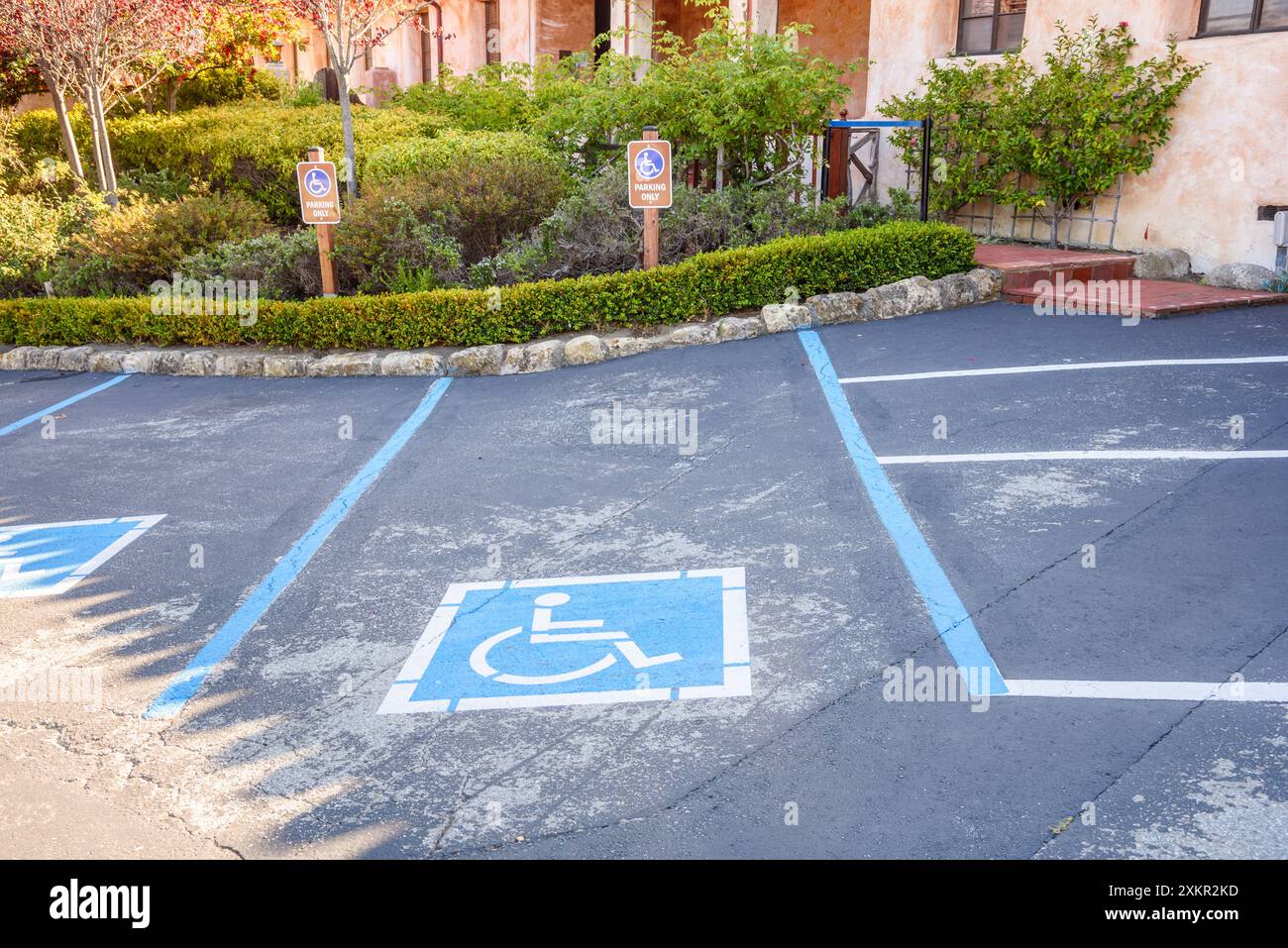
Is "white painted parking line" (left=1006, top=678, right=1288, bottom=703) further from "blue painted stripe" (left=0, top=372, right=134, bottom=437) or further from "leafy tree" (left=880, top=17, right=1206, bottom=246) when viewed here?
"leafy tree" (left=880, top=17, right=1206, bottom=246)

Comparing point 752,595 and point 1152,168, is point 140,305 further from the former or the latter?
point 1152,168

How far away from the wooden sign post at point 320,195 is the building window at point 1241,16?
9704 millimetres

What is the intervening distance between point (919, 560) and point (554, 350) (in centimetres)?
567

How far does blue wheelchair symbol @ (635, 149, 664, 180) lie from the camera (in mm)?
10859

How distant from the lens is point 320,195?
11266 mm

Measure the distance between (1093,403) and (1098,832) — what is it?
509cm

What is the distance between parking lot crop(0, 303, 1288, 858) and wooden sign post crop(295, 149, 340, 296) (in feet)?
10.0

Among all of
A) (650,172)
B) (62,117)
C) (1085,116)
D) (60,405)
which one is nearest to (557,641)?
(650,172)

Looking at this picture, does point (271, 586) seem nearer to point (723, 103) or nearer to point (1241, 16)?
point (723, 103)

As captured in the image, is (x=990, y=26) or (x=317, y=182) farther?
(x=990, y=26)

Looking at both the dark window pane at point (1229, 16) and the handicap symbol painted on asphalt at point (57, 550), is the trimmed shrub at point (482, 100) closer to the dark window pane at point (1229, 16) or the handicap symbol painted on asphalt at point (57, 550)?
the dark window pane at point (1229, 16)

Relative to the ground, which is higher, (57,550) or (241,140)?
(241,140)

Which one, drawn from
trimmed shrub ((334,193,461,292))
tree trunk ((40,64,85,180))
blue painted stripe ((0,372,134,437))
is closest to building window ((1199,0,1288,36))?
trimmed shrub ((334,193,461,292))

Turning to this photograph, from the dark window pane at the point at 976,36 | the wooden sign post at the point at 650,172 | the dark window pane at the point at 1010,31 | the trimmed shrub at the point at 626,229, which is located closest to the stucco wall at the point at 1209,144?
the dark window pane at the point at 1010,31
